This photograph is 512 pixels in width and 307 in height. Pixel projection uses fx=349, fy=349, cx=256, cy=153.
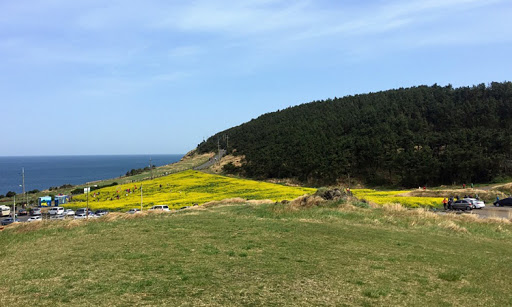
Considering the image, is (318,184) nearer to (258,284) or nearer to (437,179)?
(437,179)

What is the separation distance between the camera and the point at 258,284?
35.6 feet

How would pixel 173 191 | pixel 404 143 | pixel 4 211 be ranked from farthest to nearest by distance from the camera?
pixel 404 143 < pixel 173 191 < pixel 4 211

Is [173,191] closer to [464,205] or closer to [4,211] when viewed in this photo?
[4,211]

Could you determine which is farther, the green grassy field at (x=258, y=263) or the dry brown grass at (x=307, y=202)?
the dry brown grass at (x=307, y=202)

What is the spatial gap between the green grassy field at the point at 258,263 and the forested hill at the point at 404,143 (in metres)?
59.7

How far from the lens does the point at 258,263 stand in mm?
13695

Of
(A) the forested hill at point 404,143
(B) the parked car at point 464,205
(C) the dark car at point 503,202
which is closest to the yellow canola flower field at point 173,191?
(B) the parked car at point 464,205

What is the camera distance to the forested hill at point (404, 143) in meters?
78.9

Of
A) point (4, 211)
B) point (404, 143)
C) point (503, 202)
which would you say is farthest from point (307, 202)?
point (404, 143)

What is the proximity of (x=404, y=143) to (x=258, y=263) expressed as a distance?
91.0 m

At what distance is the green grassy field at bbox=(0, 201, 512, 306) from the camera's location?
9891mm

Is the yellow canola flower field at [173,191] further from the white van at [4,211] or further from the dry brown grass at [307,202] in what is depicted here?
the dry brown grass at [307,202]

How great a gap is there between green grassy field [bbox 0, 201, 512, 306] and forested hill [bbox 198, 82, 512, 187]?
196 ft

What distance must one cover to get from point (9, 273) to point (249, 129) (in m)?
165
